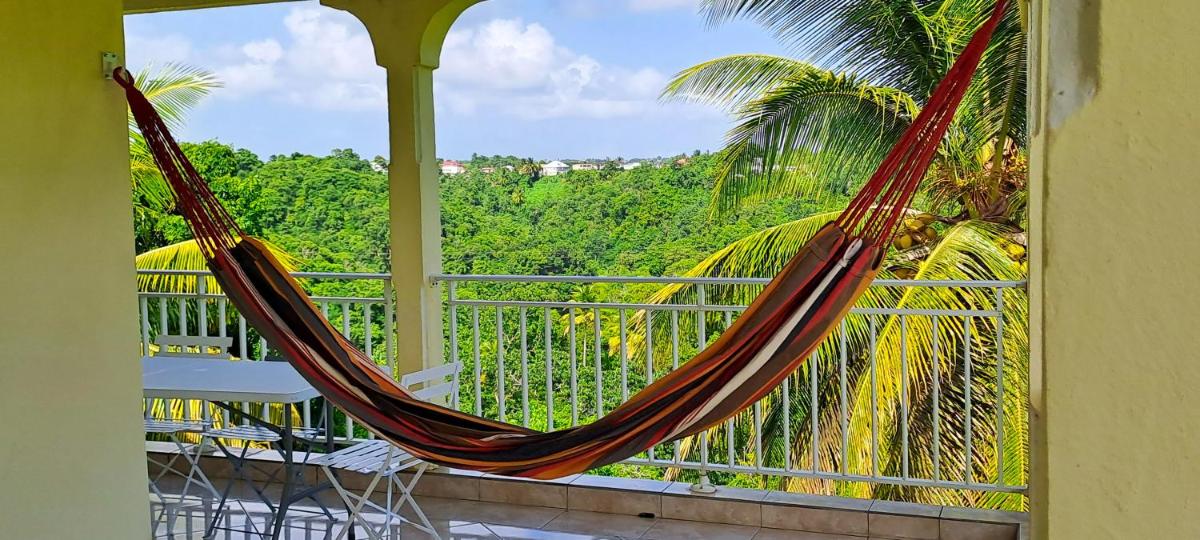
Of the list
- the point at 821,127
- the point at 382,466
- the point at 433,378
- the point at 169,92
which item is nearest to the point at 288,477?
the point at 382,466

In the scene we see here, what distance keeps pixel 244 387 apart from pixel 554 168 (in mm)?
15621

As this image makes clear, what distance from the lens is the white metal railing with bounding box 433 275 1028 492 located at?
13.8 feet

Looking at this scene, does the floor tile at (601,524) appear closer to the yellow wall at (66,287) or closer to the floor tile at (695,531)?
the floor tile at (695,531)

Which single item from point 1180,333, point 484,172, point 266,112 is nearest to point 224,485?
point 1180,333

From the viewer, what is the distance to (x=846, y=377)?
4262 mm

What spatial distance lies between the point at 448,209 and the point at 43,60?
15.8 metres

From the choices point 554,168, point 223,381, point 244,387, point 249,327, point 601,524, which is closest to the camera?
point 244,387

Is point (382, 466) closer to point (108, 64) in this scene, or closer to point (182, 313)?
point (108, 64)

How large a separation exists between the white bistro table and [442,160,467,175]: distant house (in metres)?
14.9

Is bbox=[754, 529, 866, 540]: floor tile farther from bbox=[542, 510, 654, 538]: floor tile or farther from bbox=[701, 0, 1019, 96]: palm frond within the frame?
bbox=[701, 0, 1019, 96]: palm frond

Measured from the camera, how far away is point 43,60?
2844 millimetres

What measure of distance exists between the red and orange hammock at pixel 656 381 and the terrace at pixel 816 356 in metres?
0.41

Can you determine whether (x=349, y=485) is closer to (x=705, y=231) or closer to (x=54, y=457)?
(x=54, y=457)

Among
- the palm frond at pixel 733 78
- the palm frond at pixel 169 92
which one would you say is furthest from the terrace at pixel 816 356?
the palm frond at pixel 169 92
